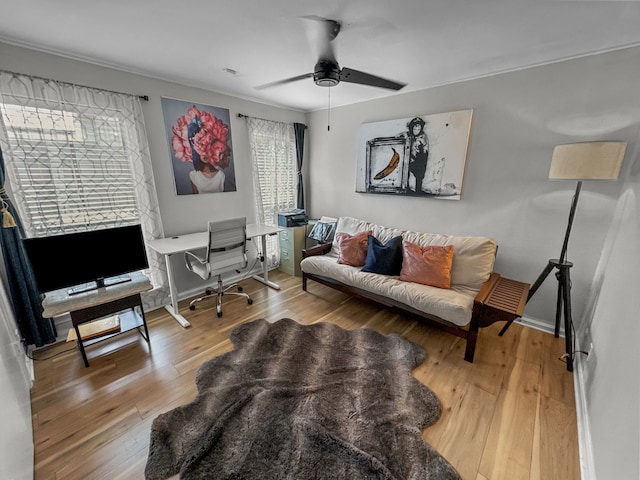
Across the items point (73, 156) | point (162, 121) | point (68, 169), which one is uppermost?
point (162, 121)

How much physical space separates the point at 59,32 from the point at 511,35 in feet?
10.3

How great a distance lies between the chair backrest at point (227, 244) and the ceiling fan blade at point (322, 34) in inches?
64.7

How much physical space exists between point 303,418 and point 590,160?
8.34 ft

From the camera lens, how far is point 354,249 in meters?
3.03

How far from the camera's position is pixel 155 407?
1669 millimetres

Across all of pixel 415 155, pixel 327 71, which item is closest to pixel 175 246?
pixel 327 71

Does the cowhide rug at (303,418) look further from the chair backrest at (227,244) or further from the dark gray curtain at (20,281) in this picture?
the dark gray curtain at (20,281)

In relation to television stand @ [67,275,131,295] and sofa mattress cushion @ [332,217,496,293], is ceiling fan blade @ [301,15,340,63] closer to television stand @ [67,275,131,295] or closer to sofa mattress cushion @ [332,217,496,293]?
sofa mattress cushion @ [332,217,496,293]

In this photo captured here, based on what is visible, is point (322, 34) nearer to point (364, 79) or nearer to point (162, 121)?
point (364, 79)

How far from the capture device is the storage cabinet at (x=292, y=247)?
372cm

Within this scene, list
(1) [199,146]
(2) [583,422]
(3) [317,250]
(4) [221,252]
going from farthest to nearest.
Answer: (3) [317,250]
(1) [199,146]
(4) [221,252]
(2) [583,422]

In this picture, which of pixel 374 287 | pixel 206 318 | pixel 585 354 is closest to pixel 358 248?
pixel 374 287

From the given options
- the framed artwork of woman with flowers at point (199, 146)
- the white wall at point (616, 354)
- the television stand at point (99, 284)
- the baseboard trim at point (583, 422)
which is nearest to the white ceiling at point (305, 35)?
the framed artwork of woman with flowers at point (199, 146)

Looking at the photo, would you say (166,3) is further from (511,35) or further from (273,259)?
(273,259)
